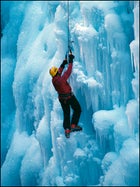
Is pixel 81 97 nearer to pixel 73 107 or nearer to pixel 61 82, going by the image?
pixel 73 107

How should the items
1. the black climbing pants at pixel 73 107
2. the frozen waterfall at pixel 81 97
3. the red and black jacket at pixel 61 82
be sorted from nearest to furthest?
1. the red and black jacket at pixel 61 82
2. the black climbing pants at pixel 73 107
3. the frozen waterfall at pixel 81 97

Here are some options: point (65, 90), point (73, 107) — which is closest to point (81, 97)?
point (73, 107)

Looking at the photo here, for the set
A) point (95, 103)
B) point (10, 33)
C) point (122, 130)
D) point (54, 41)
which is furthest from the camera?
point (10, 33)

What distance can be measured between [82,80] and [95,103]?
0.46m

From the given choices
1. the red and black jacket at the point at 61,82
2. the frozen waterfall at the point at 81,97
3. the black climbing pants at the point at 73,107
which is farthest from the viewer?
the frozen waterfall at the point at 81,97

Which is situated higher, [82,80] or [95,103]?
[82,80]

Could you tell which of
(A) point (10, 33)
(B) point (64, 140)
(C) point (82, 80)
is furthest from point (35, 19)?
(B) point (64, 140)

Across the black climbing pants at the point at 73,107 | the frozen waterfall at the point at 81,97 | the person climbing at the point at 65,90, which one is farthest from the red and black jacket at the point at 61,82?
the frozen waterfall at the point at 81,97

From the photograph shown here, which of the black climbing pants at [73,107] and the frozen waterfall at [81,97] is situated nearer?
the black climbing pants at [73,107]

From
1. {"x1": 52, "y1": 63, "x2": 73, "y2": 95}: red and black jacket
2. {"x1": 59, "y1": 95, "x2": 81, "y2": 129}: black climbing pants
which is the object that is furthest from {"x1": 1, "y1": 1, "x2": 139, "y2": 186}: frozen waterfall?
{"x1": 52, "y1": 63, "x2": 73, "y2": 95}: red and black jacket

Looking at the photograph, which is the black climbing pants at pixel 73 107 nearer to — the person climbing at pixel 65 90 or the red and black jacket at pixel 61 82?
the person climbing at pixel 65 90

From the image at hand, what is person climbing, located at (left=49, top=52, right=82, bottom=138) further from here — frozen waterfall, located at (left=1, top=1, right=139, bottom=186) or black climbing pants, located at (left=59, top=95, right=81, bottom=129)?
frozen waterfall, located at (left=1, top=1, right=139, bottom=186)

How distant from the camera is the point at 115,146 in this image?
6.09 meters

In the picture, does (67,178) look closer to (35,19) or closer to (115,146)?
(115,146)
